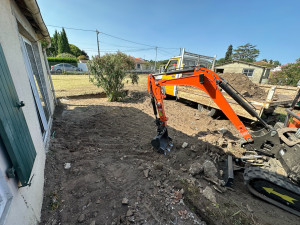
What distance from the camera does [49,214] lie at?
183 cm

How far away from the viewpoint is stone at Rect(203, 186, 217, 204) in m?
2.11

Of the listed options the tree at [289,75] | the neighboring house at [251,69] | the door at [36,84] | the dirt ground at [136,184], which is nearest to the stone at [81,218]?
the dirt ground at [136,184]

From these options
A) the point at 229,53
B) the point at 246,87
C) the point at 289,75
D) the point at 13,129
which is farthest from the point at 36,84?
the point at 229,53

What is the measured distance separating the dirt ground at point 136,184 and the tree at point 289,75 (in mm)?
14066

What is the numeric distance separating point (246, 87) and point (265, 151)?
4617 millimetres

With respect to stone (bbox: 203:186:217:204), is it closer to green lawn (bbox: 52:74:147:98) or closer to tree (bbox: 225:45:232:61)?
green lawn (bbox: 52:74:147:98)

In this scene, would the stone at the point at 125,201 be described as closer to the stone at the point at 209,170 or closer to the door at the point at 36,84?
the stone at the point at 209,170

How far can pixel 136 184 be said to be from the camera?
235cm

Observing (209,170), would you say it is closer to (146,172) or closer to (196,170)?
(196,170)

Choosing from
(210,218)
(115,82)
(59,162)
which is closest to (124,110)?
(115,82)

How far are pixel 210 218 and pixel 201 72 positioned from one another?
2.41 meters

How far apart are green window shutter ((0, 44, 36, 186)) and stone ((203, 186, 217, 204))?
2.38m

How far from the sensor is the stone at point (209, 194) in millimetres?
2115

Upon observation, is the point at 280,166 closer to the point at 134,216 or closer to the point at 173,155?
the point at 173,155
